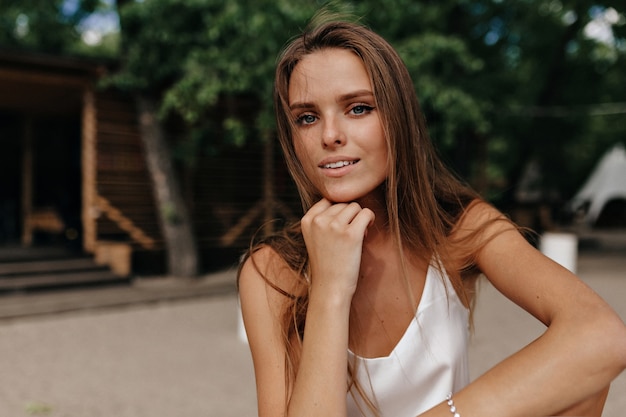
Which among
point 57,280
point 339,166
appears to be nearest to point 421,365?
point 339,166

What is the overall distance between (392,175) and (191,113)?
29.1 ft

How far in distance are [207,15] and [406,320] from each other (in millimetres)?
8929

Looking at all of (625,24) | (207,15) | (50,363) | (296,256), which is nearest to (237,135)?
(207,15)

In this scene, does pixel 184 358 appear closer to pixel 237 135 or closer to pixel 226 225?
pixel 237 135

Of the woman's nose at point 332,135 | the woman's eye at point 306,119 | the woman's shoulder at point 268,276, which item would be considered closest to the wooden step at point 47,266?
the woman's shoulder at point 268,276

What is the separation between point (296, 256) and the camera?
1792 millimetres

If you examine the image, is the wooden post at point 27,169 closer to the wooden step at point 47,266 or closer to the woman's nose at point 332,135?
the wooden step at point 47,266

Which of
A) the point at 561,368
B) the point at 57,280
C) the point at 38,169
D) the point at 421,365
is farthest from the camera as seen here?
the point at 38,169

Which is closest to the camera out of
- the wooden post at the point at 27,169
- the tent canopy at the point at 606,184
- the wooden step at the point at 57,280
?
the wooden step at the point at 57,280

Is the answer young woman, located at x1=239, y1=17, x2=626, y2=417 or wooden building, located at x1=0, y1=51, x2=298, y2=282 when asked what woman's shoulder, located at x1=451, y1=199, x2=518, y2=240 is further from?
wooden building, located at x1=0, y1=51, x2=298, y2=282

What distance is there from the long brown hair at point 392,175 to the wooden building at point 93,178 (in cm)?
1000

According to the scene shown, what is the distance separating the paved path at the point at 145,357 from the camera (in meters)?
4.89

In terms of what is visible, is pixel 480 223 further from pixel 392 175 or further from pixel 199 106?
pixel 199 106

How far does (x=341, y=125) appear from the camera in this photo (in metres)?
1.54
